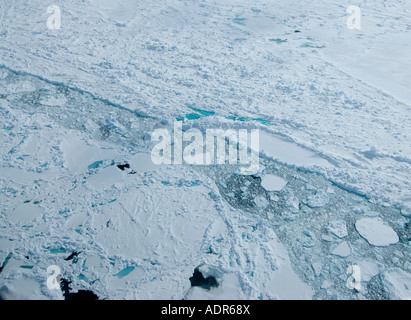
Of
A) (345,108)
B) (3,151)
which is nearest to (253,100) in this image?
(345,108)

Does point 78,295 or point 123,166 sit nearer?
point 78,295

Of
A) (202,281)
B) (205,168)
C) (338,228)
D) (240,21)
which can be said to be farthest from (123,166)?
(240,21)

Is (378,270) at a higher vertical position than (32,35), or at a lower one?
lower

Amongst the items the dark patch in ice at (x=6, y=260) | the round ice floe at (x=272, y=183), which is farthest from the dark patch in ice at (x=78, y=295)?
the round ice floe at (x=272, y=183)

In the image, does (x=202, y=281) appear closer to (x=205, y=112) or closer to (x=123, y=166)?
(x=123, y=166)

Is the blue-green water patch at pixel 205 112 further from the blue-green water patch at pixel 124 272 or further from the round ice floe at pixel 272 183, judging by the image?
the blue-green water patch at pixel 124 272

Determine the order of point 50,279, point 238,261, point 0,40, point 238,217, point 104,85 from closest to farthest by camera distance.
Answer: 1. point 50,279
2. point 238,261
3. point 238,217
4. point 104,85
5. point 0,40

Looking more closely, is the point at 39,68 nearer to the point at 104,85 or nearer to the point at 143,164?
the point at 104,85
